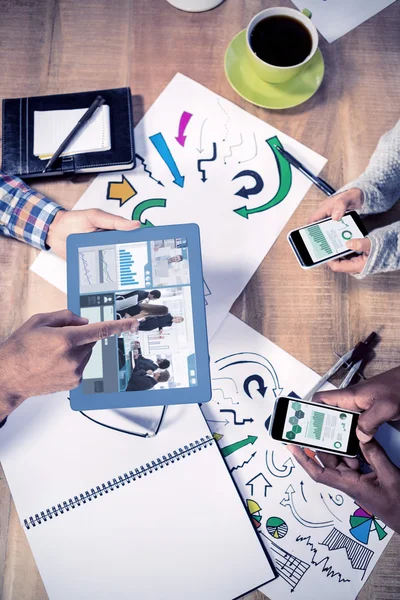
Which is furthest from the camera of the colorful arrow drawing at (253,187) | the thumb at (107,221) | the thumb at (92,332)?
the colorful arrow drawing at (253,187)

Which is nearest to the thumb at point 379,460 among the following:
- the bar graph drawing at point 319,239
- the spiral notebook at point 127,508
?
the spiral notebook at point 127,508

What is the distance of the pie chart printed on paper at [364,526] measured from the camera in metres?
0.81

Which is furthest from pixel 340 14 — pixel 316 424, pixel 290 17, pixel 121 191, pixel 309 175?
pixel 316 424

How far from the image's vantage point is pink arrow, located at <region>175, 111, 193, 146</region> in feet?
3.05

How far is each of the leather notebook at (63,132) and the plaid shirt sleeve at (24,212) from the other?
2 centimetres

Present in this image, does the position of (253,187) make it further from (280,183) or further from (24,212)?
(24,212)

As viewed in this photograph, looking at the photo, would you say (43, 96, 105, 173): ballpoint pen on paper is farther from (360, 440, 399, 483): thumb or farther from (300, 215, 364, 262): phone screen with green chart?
(360, 440, 399, 483): thumb

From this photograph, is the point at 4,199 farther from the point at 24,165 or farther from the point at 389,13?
the point at 389,13

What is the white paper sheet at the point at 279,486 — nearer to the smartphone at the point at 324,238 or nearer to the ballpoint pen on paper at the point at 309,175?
the smartphone at the point at 324,238

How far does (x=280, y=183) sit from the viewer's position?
0.92 metres

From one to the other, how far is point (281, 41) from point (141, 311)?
0.53 m

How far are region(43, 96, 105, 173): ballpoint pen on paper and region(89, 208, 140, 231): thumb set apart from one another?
0.13 meters

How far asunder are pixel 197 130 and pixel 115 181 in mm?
181

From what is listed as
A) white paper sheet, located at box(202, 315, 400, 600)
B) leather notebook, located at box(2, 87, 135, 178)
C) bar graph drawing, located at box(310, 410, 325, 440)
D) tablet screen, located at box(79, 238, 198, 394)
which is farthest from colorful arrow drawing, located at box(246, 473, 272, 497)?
leather notebook, located at box(2, 87, 135, 178)
